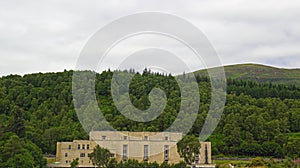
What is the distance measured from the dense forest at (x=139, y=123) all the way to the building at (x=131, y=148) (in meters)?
6.25

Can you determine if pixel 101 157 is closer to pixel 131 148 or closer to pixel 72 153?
pixel 131 148

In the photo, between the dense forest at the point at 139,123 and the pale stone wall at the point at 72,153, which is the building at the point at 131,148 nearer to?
the pale stone wall at the point at 72,153

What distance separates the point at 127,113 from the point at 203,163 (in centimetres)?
2762

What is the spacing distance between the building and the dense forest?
6251 millimetres

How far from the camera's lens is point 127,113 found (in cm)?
8456

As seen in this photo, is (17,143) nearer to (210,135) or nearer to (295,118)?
(210,135)

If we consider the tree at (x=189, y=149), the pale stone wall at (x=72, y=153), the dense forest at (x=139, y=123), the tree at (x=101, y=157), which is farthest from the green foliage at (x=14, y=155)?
the tree at (x=189, y=149)

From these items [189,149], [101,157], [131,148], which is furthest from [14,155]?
[131,148]

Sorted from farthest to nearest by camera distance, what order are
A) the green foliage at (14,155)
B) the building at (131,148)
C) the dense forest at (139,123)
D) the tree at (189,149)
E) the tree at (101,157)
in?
the building at (131,148), the dense forest at (139,123), the tree at (189,149), the tree at (101,157), the green foliage at (14,155)

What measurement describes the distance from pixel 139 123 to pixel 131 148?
1820 cm

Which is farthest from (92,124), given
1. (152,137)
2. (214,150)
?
(214,150)

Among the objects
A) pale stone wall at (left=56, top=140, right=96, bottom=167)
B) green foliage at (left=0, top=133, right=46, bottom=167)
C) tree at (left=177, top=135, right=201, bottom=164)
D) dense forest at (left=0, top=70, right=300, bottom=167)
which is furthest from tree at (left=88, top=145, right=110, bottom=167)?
pale stone wall at (left=56, top=140, right=96, bottom=167)

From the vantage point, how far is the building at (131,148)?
2420 inches

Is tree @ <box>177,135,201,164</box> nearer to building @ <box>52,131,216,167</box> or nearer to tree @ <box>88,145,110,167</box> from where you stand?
tree @ <box>88,145,110,167</box>
